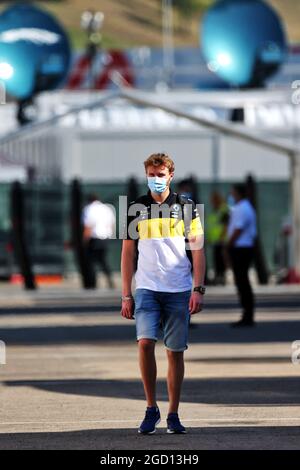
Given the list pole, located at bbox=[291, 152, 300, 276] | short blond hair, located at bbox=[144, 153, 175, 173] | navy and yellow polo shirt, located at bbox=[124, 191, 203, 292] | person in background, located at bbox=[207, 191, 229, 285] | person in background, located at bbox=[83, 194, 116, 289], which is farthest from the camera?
person in background, located at bbox=[207, 191, 229, 285]

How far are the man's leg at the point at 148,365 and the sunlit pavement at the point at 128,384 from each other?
0.25m

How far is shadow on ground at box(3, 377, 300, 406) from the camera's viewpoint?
14.1 m

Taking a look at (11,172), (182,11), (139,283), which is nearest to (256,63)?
(11,172)

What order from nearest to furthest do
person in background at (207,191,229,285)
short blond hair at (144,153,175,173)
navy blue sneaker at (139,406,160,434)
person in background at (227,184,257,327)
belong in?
navy blue sneaker at (139,406,160,434), short blond hair at (144,153,175,173), person in background at (227,184,257,327), person in background at (207,191,229,285)

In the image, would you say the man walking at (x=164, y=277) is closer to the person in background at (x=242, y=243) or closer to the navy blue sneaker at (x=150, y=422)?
the navy blue sneaker at (x=150, y=422)

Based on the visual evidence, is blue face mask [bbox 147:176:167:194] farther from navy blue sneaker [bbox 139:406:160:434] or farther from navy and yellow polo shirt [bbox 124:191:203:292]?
navy blue sneaker [bbox 139:406:160:434]

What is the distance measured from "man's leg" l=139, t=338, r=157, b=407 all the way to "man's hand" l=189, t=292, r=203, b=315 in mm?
326

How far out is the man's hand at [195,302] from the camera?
1186 cm

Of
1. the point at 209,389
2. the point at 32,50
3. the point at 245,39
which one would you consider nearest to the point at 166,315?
the point at 209,389

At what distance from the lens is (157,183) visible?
38.6ft

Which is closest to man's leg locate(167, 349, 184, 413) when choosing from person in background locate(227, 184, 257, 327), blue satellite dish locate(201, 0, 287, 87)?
person in background locate(227, 184, 257, 327)

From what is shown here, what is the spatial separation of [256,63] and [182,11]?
9204 centimetres

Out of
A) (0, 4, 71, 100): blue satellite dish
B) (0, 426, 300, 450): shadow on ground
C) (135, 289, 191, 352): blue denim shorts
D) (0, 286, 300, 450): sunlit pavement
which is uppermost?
(0, 4, 71, 100): blue satellite dish
